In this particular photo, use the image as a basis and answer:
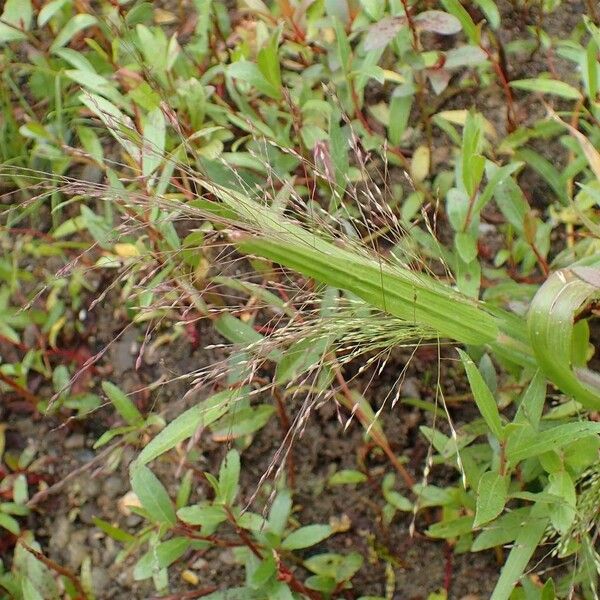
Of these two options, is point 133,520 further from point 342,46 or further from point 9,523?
point 342,46

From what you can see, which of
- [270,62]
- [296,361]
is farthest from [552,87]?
[296,361]

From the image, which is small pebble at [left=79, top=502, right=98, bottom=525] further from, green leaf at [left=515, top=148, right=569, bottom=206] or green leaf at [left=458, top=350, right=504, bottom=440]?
green leaf at [left=515, top=148, right=569, bottom=206]

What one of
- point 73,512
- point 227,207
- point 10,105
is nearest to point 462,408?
point 227,207

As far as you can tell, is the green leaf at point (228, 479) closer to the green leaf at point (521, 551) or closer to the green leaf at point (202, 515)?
the green leaf at point (202, 515)

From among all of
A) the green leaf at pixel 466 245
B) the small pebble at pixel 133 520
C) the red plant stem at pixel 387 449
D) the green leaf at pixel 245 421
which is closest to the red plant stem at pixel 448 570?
the red plant stem at pixel 387 449

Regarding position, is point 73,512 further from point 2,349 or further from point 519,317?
point 519,317

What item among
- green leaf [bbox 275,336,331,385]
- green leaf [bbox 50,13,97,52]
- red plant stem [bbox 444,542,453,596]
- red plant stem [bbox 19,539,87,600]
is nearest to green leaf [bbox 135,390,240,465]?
green leaf [bbox 275,336,331,385]

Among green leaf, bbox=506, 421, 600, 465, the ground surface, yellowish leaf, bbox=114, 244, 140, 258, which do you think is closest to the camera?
green leaf, bbox=506, 421, 600, 465
